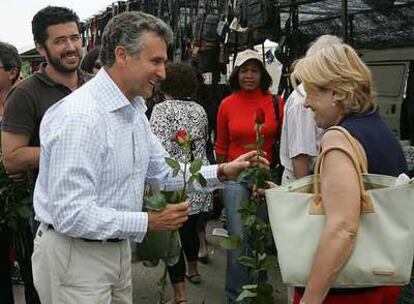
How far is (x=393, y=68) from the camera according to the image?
7.21 meters

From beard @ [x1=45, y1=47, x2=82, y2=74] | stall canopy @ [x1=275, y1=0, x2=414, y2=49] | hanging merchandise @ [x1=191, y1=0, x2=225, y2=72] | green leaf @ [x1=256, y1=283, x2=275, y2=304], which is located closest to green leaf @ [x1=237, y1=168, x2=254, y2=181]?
green leaf @ [x1=256, y1=283, x2=275, y2=304]

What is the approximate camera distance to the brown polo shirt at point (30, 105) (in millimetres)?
2832

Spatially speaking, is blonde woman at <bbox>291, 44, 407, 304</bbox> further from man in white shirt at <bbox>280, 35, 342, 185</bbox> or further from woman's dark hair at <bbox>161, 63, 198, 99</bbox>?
woman's dark hair at <bbox>161, 63, 198, 99</bbox>

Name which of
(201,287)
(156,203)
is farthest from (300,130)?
(201,287)

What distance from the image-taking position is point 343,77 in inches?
73.7

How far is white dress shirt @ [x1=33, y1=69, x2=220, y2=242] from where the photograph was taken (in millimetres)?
1915

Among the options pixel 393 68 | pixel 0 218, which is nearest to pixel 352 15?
pixel 393 68

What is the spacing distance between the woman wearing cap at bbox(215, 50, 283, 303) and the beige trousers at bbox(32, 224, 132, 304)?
1.65 metres

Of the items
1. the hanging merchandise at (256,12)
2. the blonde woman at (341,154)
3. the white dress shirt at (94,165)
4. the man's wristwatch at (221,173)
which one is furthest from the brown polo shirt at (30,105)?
the hanging merchandise at (256,12)

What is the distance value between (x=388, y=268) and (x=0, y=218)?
2.38 meters

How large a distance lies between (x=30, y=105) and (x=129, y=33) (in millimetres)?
1037

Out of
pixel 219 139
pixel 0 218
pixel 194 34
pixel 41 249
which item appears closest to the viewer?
pixel 41 249

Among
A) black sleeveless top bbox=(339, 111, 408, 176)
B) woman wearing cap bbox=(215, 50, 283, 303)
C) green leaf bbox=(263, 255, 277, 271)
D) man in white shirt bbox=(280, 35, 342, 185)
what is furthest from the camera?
woman wearing cap bbox=(215, 50, 283, 303)

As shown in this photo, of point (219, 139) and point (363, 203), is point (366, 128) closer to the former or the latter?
point (363, 203)
